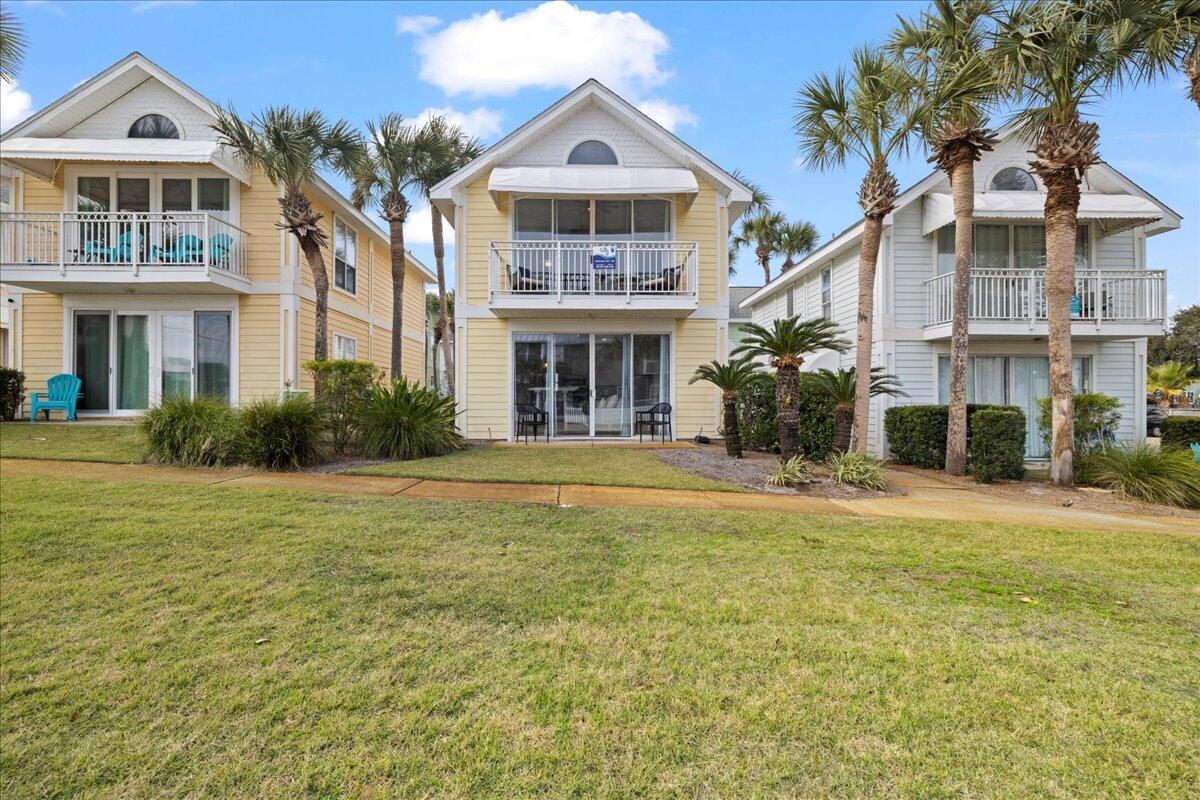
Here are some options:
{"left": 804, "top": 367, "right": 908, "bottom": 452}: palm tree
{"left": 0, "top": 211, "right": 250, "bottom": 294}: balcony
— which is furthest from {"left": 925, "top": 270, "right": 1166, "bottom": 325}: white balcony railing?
{"left": 0, "top": 211, "right": 250, "bottom": 294}: balcony

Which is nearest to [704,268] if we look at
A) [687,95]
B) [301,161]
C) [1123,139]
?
[687,95]

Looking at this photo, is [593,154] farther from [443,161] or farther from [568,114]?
[443,161]

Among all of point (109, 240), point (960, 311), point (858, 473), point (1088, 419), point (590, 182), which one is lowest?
point (858, 473)

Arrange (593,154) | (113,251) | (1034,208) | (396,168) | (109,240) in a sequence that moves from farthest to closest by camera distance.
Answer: (396,168)
(593,154)
(109,240)
(113,251)
(1034,208)

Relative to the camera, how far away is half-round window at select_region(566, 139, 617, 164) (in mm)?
14117

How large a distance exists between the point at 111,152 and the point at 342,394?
888cm

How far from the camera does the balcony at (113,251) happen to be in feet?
40.8

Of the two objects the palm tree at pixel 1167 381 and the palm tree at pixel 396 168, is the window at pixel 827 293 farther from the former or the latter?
the palm tree at pixel 1167 381

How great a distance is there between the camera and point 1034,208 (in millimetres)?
12461

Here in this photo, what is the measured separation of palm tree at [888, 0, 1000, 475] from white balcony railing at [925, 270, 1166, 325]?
273cm

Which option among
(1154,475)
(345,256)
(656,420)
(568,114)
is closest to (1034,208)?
(1154,475)

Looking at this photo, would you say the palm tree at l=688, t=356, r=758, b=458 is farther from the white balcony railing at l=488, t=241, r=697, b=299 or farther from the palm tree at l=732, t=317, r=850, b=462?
the white balcony railing at l=488, t=241, r=697, b=299

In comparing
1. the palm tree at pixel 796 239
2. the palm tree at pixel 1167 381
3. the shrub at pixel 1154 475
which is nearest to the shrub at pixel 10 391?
the shrub at pixel 1154 475

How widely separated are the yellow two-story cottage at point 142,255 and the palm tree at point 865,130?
1209 cm
